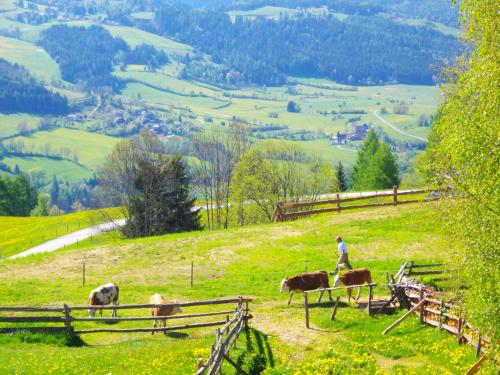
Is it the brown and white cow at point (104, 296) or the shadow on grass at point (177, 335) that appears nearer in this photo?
the shadow on grass at point (177, 335)

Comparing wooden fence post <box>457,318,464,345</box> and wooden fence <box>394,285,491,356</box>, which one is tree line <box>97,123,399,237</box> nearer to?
wooden fence <box>394,285,491,356</box>

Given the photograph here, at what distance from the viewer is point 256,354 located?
25641 mm

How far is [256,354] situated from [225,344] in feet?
8.03

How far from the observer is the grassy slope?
24.6m

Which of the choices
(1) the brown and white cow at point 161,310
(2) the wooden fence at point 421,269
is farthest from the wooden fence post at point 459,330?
(1) the brown and white cow at point 161,310

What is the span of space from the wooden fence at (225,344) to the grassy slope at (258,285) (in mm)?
897

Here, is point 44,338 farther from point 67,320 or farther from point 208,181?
point 208,181

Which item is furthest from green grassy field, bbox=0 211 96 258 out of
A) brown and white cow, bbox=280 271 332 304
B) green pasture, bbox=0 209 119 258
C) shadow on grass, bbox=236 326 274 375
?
shadow on grass, bbox=236 326 274 375

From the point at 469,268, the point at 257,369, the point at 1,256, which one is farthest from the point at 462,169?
the point at 1,256

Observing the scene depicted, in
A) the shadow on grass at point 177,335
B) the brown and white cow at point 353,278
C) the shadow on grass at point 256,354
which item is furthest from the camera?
the brown and white cow at point 353,278

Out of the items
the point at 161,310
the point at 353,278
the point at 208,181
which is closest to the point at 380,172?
the point at 208,181

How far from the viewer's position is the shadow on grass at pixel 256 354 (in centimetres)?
2463

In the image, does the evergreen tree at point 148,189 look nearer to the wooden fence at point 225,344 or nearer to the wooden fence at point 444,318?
the wooden fence at point 225,344

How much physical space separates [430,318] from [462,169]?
28.8ft
